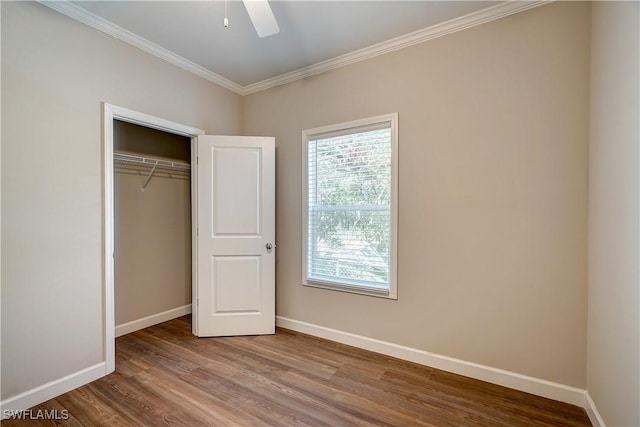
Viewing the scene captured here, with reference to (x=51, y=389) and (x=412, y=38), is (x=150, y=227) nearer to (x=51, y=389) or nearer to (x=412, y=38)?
(x=51, y=389)

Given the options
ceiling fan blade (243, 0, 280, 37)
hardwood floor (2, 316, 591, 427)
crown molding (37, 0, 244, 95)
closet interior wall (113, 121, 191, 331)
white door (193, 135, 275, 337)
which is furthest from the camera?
closet interior wall (113, 121, 191, 331)

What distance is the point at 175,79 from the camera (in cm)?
272

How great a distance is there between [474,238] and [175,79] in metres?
3.01

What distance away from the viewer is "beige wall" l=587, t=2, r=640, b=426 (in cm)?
130

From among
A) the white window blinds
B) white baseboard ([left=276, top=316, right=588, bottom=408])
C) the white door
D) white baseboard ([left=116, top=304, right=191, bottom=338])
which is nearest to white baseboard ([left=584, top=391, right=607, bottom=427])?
white baseboard ([left=276, top=316, right=588, bottom=408])

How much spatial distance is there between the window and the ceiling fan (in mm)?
1175

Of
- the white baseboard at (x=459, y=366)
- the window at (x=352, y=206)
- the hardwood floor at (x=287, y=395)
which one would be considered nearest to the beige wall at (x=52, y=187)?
the hardwood floor at (x=287, y=395)

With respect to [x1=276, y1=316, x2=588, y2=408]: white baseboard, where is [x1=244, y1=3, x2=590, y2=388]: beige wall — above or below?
above

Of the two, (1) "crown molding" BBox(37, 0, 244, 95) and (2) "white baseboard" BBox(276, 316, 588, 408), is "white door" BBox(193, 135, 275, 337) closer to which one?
(2) "white baseboard" BBox(276, 316, 588, 408)

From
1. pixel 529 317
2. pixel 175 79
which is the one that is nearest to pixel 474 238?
pixel 529 317

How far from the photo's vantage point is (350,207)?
2.71 meters

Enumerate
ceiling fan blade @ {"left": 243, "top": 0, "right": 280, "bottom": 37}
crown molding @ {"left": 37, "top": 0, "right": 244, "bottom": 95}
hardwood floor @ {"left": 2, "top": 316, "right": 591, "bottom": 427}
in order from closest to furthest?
ceiling fan blade @ {"left": 243, "top": 0, "right": 280, "bottom": 37}
hardwood floor @ {"left": 2, "top": 316, "right": 591, "bottom": 427}
crown molding @ {"left": 37, "top": 0, "right": 244, "bottom": 95}

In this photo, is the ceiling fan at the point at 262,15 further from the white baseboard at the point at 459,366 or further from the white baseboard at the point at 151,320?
the white baseboard at the point at 151,320

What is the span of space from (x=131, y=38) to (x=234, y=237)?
192 cm
